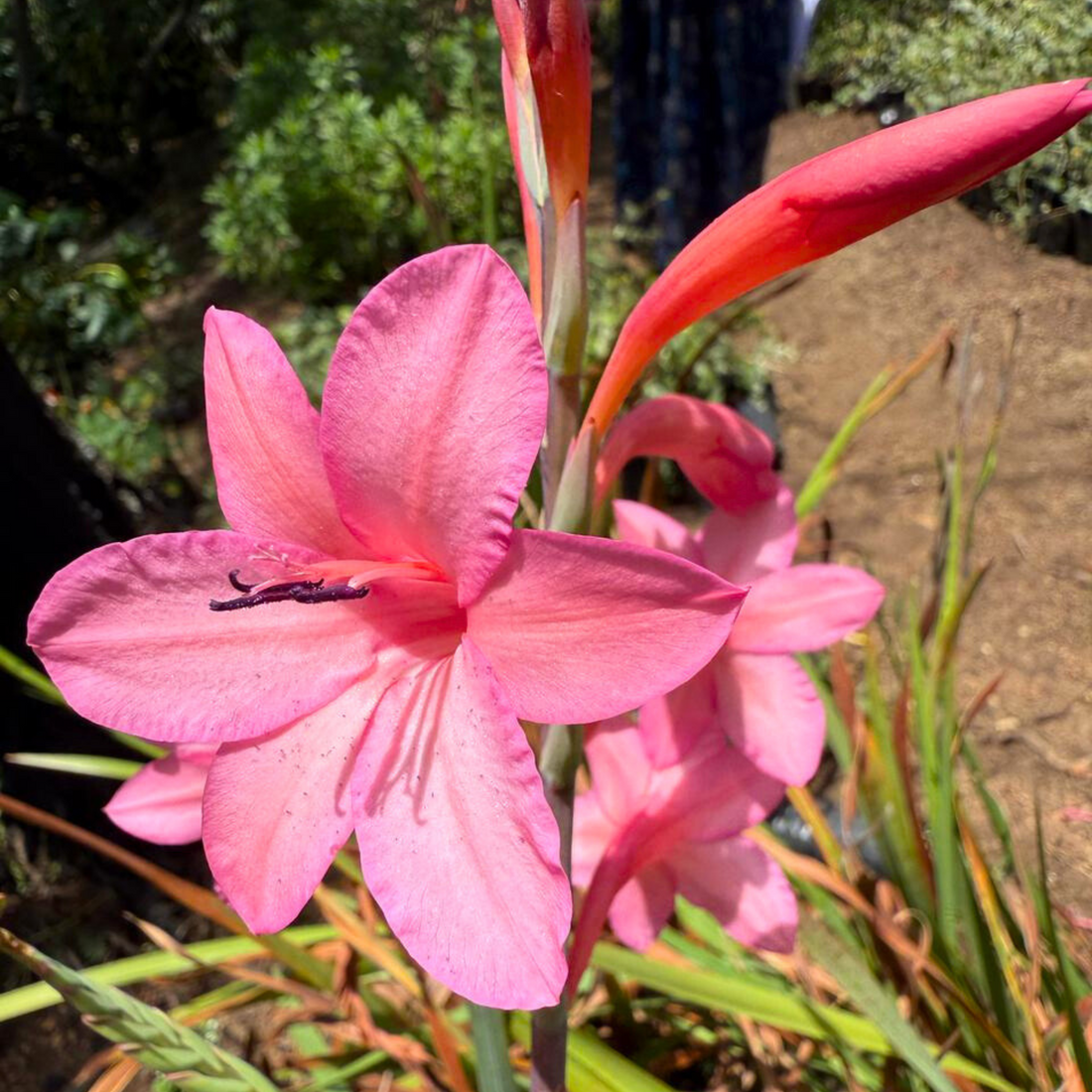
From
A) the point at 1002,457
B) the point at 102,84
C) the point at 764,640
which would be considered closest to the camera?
the point at 764,640

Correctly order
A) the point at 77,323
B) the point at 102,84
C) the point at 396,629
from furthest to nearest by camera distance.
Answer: the point at 102,84
the point at 77,323
the point at 396,629

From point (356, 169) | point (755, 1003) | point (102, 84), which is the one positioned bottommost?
point (755, 1003)

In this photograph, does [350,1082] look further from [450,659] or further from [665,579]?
[665,579]

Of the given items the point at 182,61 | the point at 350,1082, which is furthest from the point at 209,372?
the point at 182,61

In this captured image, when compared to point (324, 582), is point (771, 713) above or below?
below

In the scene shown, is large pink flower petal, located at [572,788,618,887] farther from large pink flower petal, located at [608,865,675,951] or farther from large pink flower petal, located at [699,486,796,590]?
large pink flower petal, located at [699,486,796,590]

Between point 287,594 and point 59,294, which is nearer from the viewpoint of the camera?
point 287,594

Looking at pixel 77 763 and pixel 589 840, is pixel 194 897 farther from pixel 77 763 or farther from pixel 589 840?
pixel 589 840

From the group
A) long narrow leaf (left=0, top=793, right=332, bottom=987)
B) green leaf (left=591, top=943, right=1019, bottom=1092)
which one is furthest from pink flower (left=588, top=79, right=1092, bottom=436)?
long narrow leaf (left=0, top=793, right=332, bottom=987)

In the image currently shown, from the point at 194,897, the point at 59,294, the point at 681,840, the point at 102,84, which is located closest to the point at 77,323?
the point at 59,294
